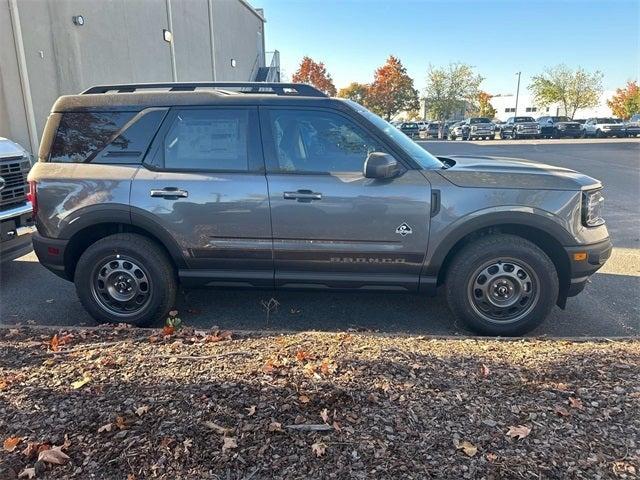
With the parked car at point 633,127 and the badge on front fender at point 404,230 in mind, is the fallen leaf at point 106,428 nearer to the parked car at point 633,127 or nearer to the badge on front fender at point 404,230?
the badge on front fender at point 404,230

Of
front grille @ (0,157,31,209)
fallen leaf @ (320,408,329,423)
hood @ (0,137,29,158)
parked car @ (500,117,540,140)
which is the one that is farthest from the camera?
parked car @ (500,117,540,140)

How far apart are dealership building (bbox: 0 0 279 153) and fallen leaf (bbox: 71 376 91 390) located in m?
9.15

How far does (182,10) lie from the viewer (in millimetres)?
17250

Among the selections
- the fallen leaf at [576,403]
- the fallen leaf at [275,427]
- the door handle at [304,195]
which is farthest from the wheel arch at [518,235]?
the fallen leaf at [275,427]

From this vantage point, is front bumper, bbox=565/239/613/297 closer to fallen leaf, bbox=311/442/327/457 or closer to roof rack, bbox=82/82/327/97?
roof rack, bbox=82/82/327/97

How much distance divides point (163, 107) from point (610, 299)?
4.72 metres

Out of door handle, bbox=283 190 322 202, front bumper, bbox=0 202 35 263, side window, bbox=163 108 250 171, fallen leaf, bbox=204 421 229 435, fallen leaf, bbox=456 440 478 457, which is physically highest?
side window, bbox=163 108 250 171

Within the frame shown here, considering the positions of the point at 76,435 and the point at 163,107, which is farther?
the point at 163,107

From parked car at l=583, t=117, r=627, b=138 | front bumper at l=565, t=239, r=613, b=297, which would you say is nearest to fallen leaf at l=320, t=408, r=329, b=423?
front bumper at l=565, t=239, r=613, b=297

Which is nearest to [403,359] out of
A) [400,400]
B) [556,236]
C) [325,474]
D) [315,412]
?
[400,400]

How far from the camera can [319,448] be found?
2.20m

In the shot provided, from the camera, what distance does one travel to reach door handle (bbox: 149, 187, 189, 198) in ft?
13.1

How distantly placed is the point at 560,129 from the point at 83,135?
43.9 metres

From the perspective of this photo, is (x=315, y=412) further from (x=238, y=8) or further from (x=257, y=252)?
(x=238, y=8)
